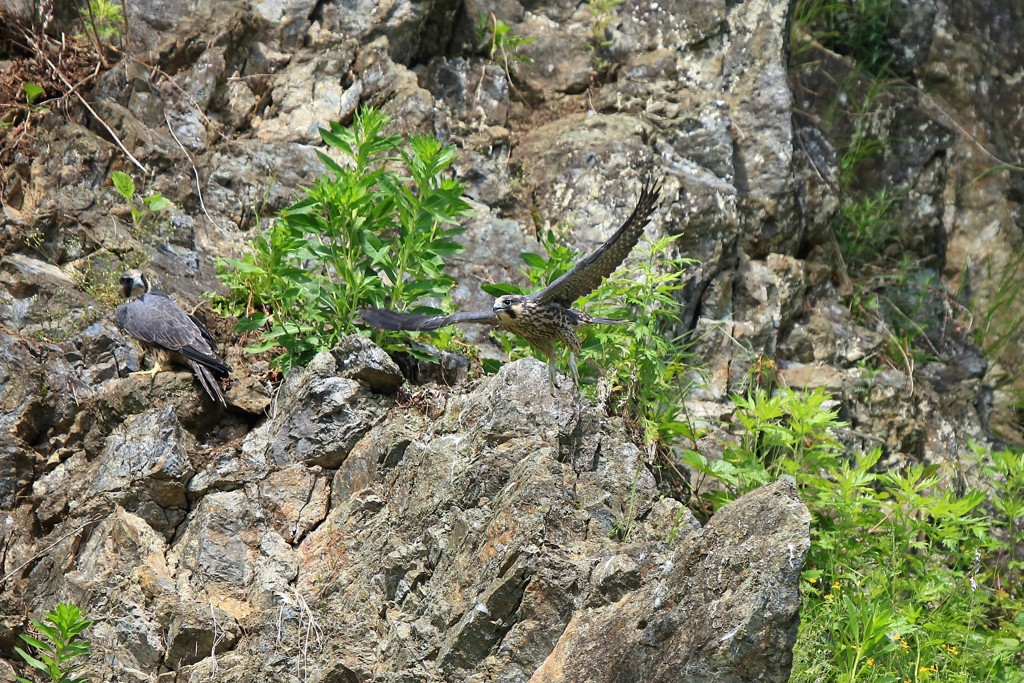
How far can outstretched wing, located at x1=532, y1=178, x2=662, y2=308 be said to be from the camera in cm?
516

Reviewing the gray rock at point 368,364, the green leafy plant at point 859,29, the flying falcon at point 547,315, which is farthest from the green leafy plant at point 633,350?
the green leafy plant at point 859,29

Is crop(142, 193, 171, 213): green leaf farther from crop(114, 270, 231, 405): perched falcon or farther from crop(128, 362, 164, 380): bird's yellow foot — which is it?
crop(128, 362, 164, 380): bird's yellow foot

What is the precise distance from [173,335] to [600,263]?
2.28 metres

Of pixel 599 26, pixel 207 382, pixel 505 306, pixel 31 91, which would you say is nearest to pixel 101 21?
pixel 31 91

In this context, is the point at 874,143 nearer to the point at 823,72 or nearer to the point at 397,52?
the point at 823,72

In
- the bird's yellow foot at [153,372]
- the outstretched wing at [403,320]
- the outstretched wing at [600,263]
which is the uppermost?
the outstretched wing at [600,263]

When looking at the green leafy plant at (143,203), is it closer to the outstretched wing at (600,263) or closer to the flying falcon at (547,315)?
the flying falcon at (547,315)

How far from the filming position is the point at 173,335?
570 centimetres

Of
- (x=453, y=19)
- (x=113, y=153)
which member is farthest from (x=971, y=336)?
(x=113, y=153)

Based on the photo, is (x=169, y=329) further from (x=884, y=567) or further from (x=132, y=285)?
(x=884, y=567)

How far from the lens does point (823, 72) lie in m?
8.73

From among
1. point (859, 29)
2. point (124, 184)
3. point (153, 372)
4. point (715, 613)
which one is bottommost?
point (153, 372)

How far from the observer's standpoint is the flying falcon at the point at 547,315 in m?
5.46

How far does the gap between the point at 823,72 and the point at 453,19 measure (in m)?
3.06
